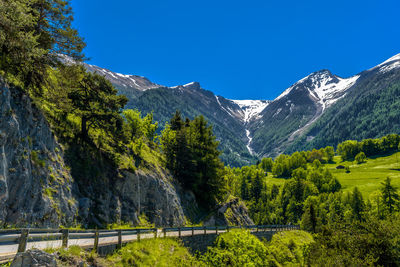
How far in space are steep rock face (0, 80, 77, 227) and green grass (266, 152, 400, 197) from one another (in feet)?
405

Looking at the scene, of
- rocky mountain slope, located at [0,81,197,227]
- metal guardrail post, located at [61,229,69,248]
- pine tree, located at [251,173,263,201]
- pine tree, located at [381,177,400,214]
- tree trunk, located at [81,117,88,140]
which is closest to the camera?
metal guardrail post, located at [61,229,69,248]

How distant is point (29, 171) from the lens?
1516cm

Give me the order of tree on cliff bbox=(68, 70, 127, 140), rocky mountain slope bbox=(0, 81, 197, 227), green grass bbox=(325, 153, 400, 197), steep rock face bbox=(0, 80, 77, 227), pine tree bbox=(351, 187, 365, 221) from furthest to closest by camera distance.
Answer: green grass bbox=(325, 153, 400, 197) < pine tree bbox=(351, 187, 365, 221) < tree on cliff bbox=(68, 70, 127, 140) < rocky mountain slope bbox=(0, 81, 197, 227) < steep rock face bbox=(0, 80, 77, 227)

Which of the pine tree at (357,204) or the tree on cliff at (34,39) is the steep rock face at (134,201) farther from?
the pine tree at (357,204)

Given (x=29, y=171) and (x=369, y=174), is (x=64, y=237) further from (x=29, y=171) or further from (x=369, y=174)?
(x=369, y=174)

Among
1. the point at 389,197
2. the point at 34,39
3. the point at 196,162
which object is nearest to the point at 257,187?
the point at 389,197

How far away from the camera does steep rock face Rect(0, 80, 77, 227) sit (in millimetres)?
13500

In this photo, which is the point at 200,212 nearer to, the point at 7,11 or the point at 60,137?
the point at 60,137

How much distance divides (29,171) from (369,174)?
167m

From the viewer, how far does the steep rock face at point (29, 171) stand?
13.5 m

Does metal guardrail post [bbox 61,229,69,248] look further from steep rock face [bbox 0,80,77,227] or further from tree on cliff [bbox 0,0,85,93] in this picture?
tree on cliff [bbox 0,0,85,93]

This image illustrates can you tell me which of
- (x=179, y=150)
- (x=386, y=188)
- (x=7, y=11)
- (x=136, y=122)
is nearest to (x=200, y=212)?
(x=179, y=150)

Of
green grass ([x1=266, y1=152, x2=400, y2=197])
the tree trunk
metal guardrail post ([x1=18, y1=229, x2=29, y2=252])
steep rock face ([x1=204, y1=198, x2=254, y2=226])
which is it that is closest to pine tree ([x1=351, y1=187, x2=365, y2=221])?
green grass ([x1=266, y1=152, x2=400, y2=197])

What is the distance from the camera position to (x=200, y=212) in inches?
1649
